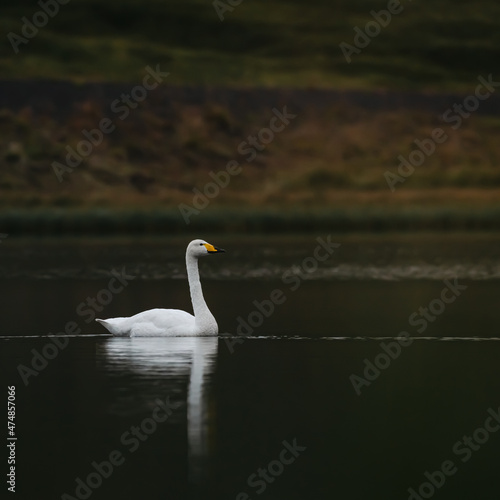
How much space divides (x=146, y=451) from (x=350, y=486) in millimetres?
2090

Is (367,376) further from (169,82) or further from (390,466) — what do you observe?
(169,82)

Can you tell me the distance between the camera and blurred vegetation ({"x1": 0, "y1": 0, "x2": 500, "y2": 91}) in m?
132

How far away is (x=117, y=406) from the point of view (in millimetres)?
15453

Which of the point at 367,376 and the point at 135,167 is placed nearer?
the point at 367,376

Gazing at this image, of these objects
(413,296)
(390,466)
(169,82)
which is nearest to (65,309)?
(413,296)
